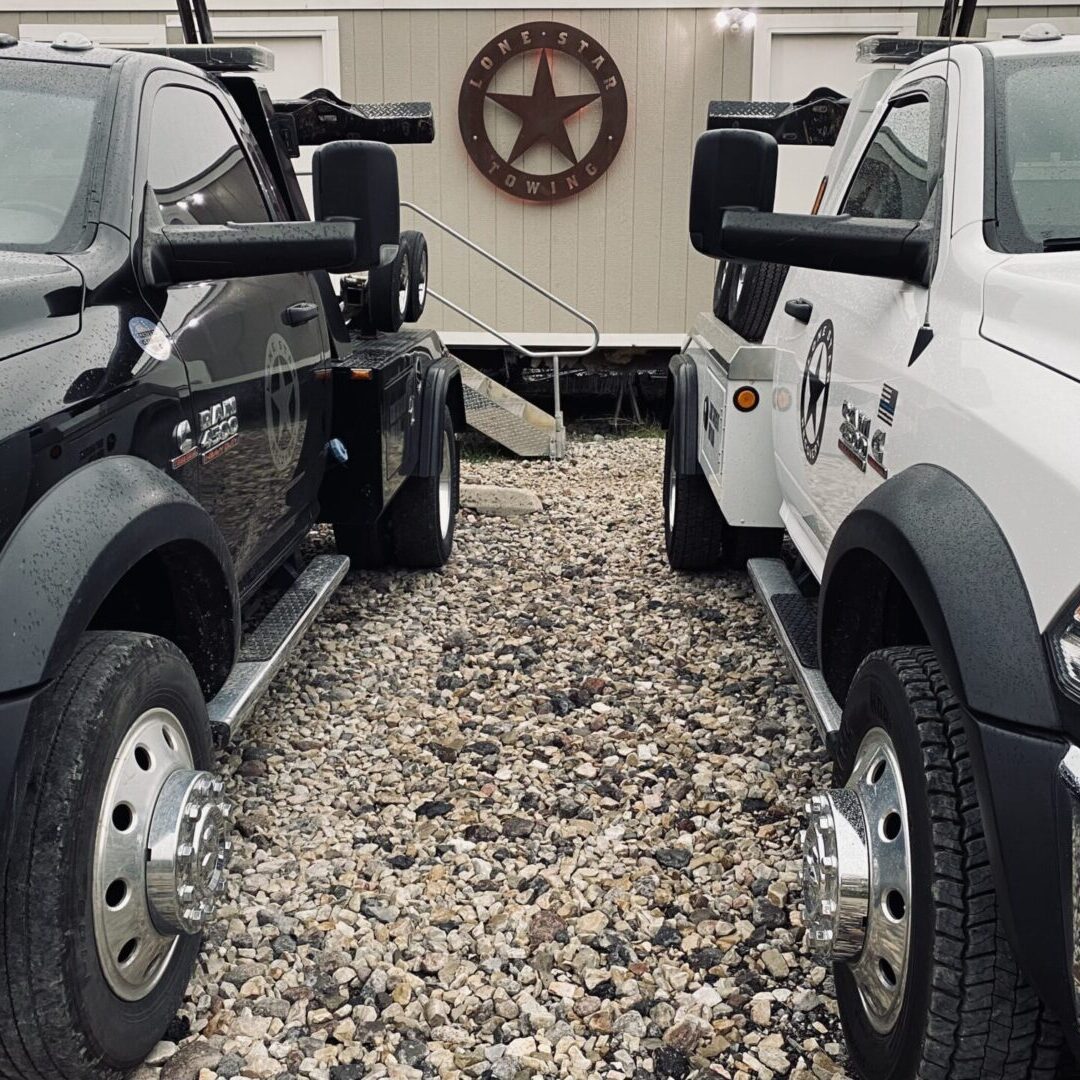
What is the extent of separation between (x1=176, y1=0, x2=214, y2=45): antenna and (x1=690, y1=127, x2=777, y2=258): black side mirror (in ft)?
12.9

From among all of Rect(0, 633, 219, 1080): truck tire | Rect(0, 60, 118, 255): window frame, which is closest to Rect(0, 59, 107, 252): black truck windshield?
Rect(0, 60, 118, 255): window frame

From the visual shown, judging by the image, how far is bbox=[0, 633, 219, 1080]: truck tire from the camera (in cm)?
197

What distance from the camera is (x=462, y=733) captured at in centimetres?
410

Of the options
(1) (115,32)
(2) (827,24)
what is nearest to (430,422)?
(2) (827,24)

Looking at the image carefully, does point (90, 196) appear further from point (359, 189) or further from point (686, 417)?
point (686, 417)

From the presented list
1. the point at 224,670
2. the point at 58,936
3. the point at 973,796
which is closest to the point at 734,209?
the point at 973,796

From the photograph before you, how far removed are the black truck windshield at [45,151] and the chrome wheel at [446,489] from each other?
9.41ft

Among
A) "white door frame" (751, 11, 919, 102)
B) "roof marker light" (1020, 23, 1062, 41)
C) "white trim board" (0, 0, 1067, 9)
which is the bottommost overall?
"roof marker light" (1020, 23, 1062, 41)

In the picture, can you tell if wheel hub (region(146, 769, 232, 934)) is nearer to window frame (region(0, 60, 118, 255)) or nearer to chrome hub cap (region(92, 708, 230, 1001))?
chrome hub cap (region(92, 708, 230, 1001))

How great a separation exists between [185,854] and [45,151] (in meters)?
1.82

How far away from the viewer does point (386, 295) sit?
5359mm

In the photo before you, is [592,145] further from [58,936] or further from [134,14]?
[58,936]

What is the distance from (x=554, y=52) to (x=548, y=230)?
136 cm

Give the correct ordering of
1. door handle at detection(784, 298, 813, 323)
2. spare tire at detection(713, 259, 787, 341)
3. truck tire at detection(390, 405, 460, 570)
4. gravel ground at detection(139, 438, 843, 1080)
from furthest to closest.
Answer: truck tire at detection(390, 405, 460, 570) → spare tire at detection(713, 259, 787, 341) → door handle at detection(784, 298, 813, 323) → gravel ground at detection(139, 438, 843, 1080)
